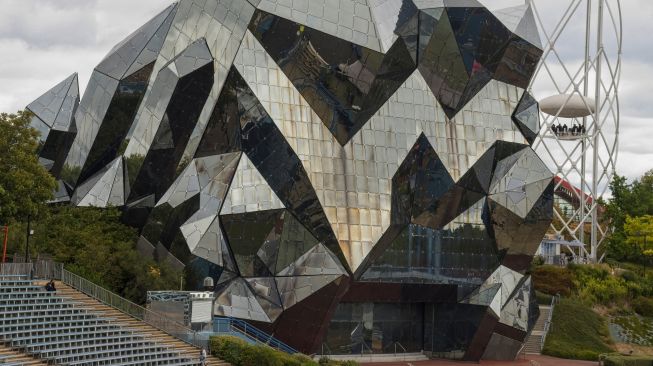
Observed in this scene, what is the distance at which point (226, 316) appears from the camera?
40312mm

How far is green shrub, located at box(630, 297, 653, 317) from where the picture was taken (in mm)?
62812

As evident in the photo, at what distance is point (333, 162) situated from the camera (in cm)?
4319

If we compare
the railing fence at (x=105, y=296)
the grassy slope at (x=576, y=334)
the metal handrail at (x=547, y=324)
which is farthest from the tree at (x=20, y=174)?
the grassy slope at (x=576, y=334)

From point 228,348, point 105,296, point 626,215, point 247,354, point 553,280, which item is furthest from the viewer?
point 626,215

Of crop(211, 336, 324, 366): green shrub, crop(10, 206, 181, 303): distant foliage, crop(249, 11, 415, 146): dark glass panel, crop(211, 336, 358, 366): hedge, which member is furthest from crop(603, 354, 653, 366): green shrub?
crop(10, 206, 181, 303): distant foliage

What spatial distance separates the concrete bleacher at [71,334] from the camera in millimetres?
31203

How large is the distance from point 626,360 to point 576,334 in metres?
8.38

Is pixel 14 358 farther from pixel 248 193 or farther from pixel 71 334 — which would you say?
pixel 248 193

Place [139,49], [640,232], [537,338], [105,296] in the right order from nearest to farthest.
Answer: [105,296], [139,49], [537,338], [640,232]

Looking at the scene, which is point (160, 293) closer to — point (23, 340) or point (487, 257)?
point (23, 340)

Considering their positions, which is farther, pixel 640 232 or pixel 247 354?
pixel 640 232

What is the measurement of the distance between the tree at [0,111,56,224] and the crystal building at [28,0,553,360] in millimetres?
5974

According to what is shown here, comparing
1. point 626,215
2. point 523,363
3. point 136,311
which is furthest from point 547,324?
point 136,311

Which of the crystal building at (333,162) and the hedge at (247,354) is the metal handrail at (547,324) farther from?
the hedge at (247,354)
